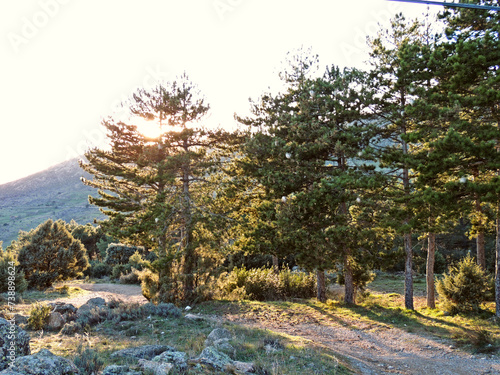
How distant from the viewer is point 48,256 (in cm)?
2261

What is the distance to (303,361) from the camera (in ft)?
20.0

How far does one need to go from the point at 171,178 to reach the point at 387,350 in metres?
10.4

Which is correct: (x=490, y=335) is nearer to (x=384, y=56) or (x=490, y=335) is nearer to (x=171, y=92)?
(x=384, y=56)

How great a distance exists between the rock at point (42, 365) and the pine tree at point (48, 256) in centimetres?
2141

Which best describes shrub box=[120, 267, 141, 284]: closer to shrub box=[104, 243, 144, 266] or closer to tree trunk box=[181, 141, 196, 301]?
shrub box=[104, 243, 144, 266]

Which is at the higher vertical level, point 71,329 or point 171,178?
point 171,178

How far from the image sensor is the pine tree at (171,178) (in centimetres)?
1454

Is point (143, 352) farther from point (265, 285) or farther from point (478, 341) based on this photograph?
point (265, 285)

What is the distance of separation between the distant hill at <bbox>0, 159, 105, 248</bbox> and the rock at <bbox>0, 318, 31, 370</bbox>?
83933 mm

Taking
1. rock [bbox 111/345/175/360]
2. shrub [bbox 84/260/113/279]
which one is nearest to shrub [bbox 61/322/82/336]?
rock [bbox 111/345/175/360]

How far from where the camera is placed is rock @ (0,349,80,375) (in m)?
3.42

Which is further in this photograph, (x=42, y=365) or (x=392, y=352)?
(x=392, y=352)

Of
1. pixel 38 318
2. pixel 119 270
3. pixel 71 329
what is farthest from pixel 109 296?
pixel 119 270

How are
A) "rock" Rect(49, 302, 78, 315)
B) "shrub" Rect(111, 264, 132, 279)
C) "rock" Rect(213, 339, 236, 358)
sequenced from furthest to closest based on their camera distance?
"shrub" Rect(111, 264, 132, 279) → "rock" Rect(49, 302, 78, 315) → "rock" Rect(213, 339, 236, 358)
